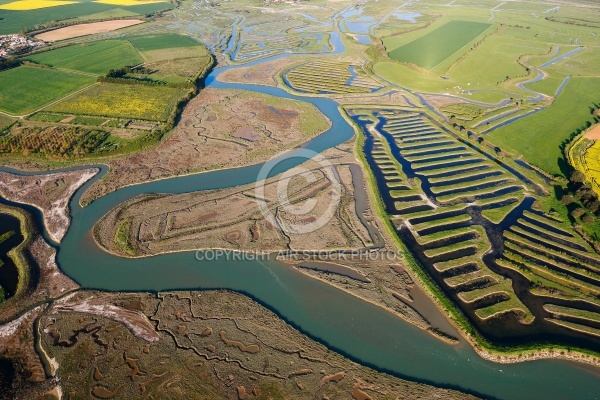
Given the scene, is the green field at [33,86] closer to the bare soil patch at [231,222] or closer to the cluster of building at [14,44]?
the cluster of building at [14,44]

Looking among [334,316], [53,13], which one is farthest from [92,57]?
[334,316]

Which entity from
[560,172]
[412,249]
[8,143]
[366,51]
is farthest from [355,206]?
[366,51]

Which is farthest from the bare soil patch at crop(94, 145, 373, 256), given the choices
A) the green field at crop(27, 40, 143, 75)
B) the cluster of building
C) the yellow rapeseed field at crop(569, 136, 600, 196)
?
the cluster of building

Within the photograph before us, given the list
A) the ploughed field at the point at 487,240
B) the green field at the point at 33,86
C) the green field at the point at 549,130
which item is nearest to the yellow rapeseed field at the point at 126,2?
the green field at the point at 33,86

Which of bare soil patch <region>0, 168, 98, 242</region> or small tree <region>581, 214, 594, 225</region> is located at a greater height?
bare soil patch <region>0, 168, 98, 242</region>

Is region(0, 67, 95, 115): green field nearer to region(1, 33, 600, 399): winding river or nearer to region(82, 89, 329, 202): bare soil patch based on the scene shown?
region(82, 89, 329, 202): bare soil patch

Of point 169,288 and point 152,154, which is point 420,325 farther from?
point 152,154
